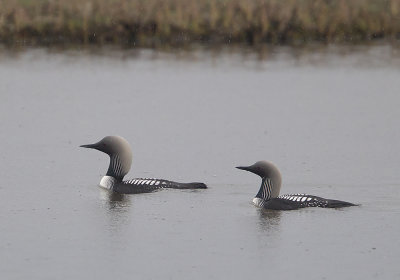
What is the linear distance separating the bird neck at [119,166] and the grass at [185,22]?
1249cm

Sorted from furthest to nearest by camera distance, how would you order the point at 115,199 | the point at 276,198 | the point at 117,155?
the point at 117,155
the point at 115,199
the point at 276,198

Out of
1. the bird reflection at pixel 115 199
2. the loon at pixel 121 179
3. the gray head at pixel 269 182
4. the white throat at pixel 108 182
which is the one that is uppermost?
the gray head at pixel 269 182

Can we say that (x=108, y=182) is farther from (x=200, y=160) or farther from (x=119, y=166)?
(x=200, y=160)

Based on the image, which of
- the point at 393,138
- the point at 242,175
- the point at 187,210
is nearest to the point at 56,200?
the point at 187,210

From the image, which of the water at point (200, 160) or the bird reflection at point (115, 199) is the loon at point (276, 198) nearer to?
the water at point (200, 160)

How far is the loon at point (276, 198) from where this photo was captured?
11.3 metres

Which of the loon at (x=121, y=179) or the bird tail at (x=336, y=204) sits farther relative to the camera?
the loon at (x=121, y=179)

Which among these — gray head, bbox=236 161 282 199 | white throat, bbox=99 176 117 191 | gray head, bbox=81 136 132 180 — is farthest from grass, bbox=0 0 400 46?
gray head, bbox=236 161 282 199

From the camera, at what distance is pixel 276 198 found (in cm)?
1154

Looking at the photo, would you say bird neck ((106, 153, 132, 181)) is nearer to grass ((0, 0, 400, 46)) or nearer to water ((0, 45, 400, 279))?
water ((0, 45, 400, 279))

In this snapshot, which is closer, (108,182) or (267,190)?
(267,190)

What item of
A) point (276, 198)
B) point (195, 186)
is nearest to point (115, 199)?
point (195, 186)

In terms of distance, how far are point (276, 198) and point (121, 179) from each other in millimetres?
1778

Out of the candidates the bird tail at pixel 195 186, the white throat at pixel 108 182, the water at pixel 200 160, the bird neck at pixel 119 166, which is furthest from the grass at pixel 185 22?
the bird tail at pixel 195 186
